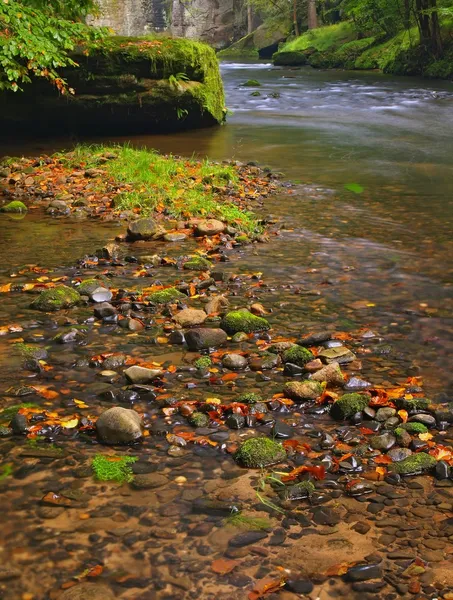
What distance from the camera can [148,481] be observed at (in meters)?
2.92

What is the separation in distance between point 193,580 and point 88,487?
27.8 inches

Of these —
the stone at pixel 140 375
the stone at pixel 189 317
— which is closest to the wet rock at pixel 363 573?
the stone at pixel 140 375

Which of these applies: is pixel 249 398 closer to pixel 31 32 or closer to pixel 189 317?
pixel 189 317

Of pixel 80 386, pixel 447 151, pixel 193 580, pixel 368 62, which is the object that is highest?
pixel 368 62

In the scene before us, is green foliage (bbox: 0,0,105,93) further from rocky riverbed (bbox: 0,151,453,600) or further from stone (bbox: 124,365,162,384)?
stone (bbox: 124,365,162,384)

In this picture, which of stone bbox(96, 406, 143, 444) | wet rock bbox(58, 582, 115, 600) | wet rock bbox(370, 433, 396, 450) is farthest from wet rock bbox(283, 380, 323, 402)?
wet rock bbox(58, 582, 115, 600)

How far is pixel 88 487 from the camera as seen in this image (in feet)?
9.35

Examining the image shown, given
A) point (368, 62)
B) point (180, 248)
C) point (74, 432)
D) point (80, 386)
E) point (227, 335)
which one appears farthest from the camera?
point (368, 62)

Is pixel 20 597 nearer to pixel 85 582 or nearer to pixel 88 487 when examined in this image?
pixel 85 582

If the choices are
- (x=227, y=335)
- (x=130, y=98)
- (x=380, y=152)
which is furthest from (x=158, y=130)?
(x=227, y=335)

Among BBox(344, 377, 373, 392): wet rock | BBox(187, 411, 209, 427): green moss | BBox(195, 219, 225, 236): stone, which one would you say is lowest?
BBox(344, 377, 373, 392): wet rock

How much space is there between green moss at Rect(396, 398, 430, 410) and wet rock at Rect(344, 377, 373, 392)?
27 cm

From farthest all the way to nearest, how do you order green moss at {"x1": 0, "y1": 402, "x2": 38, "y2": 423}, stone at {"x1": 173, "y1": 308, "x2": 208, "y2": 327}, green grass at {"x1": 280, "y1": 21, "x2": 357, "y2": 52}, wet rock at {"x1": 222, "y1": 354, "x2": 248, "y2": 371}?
green grass at {"x1": 280, "y1": 21, "x2": 357, "y2": 52}, stone at {"x1": 173, "y1": 308, "x2": 208, "y2": 327}, wet rock at {"x1": 222, "y1": 354, "x2": 248, "y2": 371}, green moss at {"x1": 0, "y1": 402, "x2": 38, "y2": 423}

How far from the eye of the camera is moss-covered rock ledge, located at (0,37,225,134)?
1221cm
